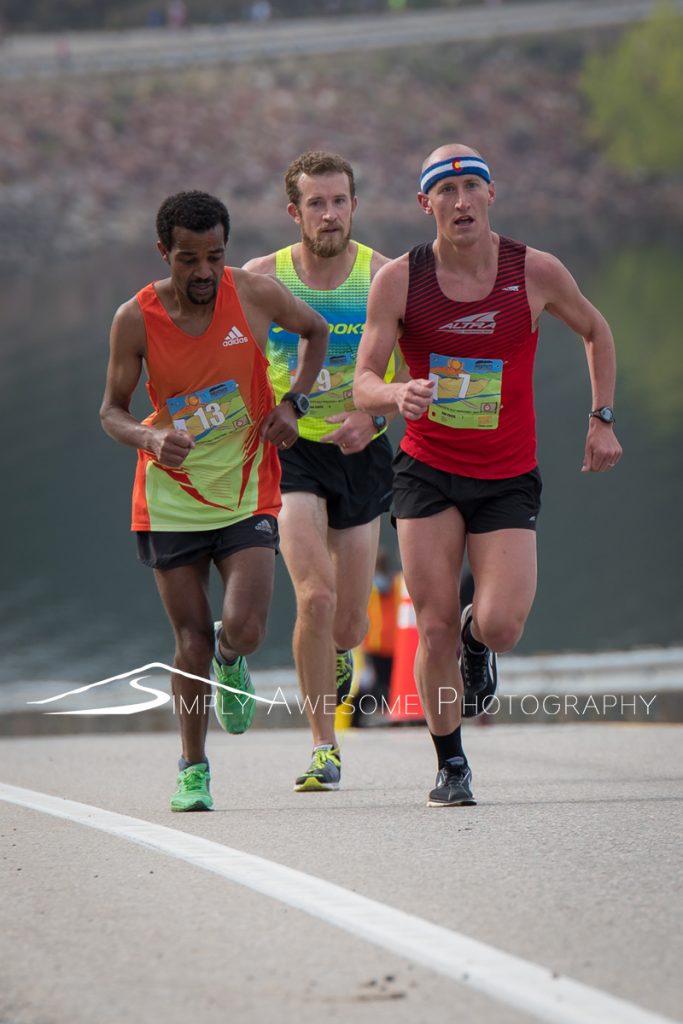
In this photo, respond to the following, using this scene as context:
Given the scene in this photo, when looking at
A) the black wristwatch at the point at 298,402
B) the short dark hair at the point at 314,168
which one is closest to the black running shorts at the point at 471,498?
the black wristwatch at the point at 298,402

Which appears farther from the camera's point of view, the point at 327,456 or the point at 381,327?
the point at 327,456

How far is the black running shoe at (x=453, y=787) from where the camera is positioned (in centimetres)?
750

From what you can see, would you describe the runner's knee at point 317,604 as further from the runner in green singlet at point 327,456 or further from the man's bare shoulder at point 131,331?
the man's bare shoulder at point 131,331

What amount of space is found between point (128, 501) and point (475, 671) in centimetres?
5131

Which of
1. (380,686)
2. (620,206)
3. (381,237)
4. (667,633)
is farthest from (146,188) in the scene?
(380,686)

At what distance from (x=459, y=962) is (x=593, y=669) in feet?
38.0

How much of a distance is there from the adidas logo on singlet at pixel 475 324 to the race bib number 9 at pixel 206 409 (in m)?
0.87

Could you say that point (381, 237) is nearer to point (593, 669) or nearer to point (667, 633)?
point (667, 633)

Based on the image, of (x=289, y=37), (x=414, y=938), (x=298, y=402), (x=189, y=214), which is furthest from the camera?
(x=289, y=37)

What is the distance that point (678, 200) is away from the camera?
111 metres

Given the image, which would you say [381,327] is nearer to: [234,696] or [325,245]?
[325,245]

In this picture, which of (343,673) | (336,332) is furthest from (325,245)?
(343,673)

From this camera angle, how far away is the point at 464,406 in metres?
7.53

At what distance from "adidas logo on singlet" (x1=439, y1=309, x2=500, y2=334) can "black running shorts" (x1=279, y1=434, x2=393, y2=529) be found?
1.66m
